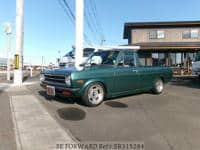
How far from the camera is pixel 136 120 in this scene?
19.0 ft

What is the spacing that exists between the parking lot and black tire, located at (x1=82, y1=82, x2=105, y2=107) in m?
0.19

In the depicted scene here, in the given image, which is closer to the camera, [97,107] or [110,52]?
[97,107]

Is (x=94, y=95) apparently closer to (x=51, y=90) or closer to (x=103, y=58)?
(x=51, y=90)

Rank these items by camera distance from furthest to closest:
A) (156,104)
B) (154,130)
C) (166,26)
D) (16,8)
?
(166,26)
(16,8)
(156,104)
(154,130)

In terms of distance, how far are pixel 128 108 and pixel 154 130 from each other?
77.4 inches

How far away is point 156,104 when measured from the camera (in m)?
7.64

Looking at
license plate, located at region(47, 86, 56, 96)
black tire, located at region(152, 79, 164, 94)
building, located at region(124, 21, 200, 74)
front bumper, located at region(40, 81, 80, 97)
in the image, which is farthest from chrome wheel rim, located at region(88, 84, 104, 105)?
building, located at region(124, 21, 200, 74)

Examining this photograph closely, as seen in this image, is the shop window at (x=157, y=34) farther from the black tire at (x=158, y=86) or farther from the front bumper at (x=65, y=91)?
the front bumper at (x=65, y=91)

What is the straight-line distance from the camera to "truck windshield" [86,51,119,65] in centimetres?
804

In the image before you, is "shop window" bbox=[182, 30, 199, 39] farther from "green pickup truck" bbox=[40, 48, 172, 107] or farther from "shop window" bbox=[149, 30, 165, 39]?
"green pickup truck" bbox=[40, 48, 172, 107]

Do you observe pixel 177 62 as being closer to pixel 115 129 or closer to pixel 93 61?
pixel 93 61

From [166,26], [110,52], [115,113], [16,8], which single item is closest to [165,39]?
[166,26]

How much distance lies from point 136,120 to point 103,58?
3.01m

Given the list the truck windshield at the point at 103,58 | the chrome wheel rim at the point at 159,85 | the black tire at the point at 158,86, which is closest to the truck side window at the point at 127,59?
the truck windshield at the point at 103,58
